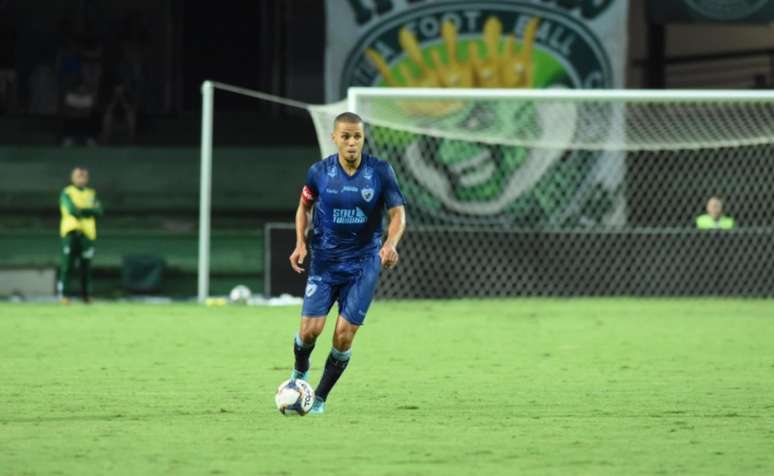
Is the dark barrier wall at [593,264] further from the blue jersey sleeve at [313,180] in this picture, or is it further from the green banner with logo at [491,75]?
the blue jersey sleeve at [313,180]

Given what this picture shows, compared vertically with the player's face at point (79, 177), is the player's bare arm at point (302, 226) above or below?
above

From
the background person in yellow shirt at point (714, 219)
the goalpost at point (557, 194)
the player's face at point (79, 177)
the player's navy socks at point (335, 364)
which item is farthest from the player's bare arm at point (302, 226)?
the background person in yellow shirt at point (714, 219)

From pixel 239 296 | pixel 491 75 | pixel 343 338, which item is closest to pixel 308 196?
pixel 343 338

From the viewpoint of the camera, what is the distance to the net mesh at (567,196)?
70.1 ft

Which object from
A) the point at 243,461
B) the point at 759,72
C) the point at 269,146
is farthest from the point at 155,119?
the point at 243,461

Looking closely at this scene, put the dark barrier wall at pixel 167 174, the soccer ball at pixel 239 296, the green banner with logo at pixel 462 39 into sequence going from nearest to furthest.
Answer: the soccer ball at pixel 239 296, the green banner with logo at pixel 462 39, the dark barrier wall at pixel 167 174

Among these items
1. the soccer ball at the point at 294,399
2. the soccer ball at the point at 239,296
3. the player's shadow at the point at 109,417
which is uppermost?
the soccer ball at the point at 294,399

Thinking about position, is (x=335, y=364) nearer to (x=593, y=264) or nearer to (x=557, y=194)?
(x=593, y=264)

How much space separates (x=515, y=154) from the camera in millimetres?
22484

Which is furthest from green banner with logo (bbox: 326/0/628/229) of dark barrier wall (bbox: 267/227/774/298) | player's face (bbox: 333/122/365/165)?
player's face (bbox: 333/122/365/165)

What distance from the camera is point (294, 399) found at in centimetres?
927

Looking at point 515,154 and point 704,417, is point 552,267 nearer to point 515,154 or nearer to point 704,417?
point 515,154

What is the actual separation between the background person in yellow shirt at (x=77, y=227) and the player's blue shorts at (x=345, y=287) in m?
11.9

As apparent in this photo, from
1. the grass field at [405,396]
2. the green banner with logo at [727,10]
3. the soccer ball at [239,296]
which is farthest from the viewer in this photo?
the green banner with logo at [727,10]
